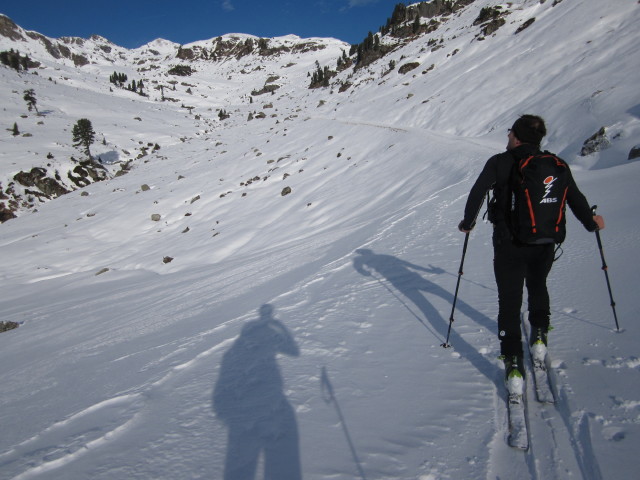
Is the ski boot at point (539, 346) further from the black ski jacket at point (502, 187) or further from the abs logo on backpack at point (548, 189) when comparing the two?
the abs logo on backpack at point (548, 189)

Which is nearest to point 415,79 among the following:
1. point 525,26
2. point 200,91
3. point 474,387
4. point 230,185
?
point 525,26

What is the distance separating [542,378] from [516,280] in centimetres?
85

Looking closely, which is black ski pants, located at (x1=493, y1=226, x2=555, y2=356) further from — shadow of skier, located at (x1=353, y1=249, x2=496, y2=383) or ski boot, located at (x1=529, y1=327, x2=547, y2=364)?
shadow of skier, located at (x1=353, y1=249, x2=496, y2=383)

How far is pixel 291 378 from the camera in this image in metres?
3.41

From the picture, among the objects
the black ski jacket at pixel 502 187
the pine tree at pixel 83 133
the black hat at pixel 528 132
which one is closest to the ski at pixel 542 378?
the black ski jacket at pixel 502 187

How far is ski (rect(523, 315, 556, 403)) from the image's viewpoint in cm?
269

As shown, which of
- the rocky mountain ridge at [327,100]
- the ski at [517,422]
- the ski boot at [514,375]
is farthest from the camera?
the rocky mountain ridge at [327,100]

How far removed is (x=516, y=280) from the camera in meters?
2.91

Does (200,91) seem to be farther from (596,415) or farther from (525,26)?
(596,415)

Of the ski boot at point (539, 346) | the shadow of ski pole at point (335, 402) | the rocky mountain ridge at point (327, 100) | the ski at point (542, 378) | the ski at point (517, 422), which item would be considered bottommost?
the ski at point (542, 378)

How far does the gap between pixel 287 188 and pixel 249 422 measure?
15.3 metres

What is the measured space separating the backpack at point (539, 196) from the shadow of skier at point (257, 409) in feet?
8.00

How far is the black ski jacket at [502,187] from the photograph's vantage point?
108 inches

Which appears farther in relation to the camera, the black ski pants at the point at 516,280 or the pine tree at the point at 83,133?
the pine tree at the point at 83,133
